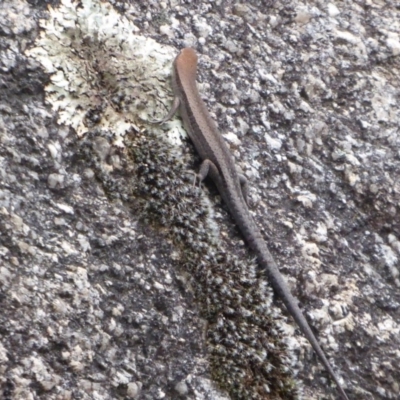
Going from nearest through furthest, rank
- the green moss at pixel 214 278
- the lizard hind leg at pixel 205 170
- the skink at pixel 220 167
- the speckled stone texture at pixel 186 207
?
1. the speckled stone texture at pixel 186 207
2. the green moss at pixel 214 278
3. the skink at pixel 220 167
4. the lizard hind leg at pixel 205 170

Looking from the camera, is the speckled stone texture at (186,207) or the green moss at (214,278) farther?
the green moss at (214,278)


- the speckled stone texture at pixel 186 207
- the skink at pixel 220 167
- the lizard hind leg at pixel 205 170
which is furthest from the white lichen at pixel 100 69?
the lizard hind leg at pixel 205 170

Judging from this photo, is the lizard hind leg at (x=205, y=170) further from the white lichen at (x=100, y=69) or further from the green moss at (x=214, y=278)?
the white lichen at (x=100, y=69)

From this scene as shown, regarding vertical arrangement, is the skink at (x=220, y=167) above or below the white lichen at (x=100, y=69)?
below

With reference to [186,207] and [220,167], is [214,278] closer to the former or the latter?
[186,207]

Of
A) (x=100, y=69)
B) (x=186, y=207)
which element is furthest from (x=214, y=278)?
(x=100, y=69)

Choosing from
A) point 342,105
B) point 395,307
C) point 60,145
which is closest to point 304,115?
point 342,105

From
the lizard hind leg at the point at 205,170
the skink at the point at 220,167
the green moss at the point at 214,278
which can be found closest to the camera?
the green moss at the point at 214,278
